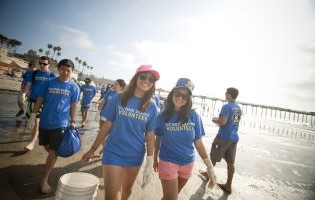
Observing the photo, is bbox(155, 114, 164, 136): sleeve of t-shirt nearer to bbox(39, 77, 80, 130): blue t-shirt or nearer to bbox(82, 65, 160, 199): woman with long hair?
bbox(82, 65, 160, 199): woman with long hair

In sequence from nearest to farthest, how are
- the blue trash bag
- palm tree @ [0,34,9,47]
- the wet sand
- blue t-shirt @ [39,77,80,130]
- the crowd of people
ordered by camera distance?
the crowd of people → the blue trash bag → blue t-shirt @ [39,77,80,130] → the wet sand → palm tree @ [0,34,9,47]

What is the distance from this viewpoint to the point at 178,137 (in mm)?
3426

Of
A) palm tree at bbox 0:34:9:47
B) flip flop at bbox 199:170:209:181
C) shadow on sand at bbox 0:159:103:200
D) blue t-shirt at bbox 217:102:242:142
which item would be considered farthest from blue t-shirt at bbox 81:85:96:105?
palm tree at bbox 0:34:9:47

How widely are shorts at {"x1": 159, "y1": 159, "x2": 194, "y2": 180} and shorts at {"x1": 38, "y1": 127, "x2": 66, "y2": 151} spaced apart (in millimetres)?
1901

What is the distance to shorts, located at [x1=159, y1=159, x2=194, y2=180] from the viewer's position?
3248 millimetres

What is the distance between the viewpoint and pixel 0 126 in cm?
812

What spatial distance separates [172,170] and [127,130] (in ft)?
2.81

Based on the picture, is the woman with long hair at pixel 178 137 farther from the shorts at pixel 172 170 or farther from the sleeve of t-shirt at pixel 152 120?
the sleeve of t-shirt at pixel 152 120

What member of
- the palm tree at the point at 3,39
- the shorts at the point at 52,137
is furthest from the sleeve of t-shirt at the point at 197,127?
the palm tree at the point at 3,39

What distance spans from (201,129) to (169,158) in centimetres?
68

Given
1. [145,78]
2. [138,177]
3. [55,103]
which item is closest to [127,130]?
[145,78]

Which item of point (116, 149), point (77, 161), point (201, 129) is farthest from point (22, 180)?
point (201, 129)

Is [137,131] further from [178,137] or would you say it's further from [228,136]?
[228,136]

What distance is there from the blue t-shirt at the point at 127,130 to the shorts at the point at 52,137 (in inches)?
56.6
